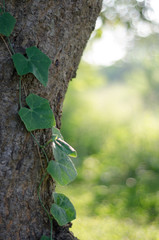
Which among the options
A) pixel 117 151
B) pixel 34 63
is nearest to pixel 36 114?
pixel 34 63

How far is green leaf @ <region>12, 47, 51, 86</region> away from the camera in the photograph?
37.0 inches

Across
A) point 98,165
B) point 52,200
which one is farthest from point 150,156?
point 52,200

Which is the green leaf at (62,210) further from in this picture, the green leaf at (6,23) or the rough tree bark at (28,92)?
the green leaf at (6,23)

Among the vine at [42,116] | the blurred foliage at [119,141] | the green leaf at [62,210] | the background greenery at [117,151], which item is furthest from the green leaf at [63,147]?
the blurred foliage at [119,141]

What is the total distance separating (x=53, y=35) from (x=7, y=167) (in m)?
0.46

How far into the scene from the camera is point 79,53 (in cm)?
114

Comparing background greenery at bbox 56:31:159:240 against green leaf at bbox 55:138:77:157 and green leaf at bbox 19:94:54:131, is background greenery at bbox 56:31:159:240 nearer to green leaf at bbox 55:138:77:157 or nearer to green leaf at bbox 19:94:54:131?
green leaf at bbox 55:138:77:157

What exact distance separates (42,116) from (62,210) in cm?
35

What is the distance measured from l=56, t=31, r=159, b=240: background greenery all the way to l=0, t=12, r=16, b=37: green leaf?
2.07 m

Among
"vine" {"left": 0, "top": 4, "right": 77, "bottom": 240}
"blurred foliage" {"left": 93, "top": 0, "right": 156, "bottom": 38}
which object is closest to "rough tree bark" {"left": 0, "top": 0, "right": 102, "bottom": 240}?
"vine" {"left": 0, "top": 4, "right": 77, "bottom": 240}

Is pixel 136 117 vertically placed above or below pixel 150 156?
above

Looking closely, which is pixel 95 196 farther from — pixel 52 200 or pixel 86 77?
pixel 52 200

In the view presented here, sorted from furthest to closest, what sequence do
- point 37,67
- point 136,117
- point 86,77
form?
point 136,117, point 86,77, point 37,67

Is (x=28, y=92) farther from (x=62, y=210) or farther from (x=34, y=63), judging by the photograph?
(x=62, y=210)
